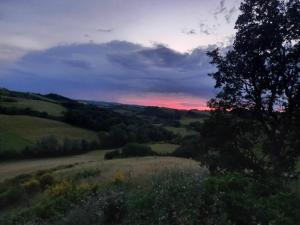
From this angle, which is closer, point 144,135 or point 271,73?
point 271,73

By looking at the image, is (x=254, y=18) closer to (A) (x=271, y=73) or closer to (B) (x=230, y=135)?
(A) (x=271, y=73)

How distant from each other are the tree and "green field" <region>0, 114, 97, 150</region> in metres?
61.0

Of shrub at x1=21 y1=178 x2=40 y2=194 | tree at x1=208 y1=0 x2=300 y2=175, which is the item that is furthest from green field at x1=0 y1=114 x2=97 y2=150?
tree at x1=208 y1=0 x2=300 y2=175

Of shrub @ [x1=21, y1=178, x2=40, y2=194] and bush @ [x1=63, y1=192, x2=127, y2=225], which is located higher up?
bush @ [x1=63, y1=192, x2=127, y2=225]

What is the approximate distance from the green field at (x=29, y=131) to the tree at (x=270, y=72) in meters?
61.0

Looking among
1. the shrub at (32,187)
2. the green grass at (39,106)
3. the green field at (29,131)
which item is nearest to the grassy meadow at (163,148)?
the green field at (29,131)

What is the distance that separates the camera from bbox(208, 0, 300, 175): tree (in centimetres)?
1672

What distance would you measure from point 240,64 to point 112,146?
7001 centimetres

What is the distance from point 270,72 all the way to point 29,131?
72212 mm

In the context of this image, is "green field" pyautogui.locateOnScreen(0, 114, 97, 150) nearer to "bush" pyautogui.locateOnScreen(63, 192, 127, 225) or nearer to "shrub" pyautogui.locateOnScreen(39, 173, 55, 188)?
"shrub" pyautogui.locateOnScreen(39, 173, 55, 188)

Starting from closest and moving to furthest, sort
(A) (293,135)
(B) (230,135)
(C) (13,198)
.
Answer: (A) (293,135)
(B) (230,135)
(C) (13,198)

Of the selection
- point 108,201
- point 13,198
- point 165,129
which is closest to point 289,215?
point 108,201

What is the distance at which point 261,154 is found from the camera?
56.7 ft

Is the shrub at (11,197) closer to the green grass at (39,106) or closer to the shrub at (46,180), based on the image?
the shrub at (46,180)
